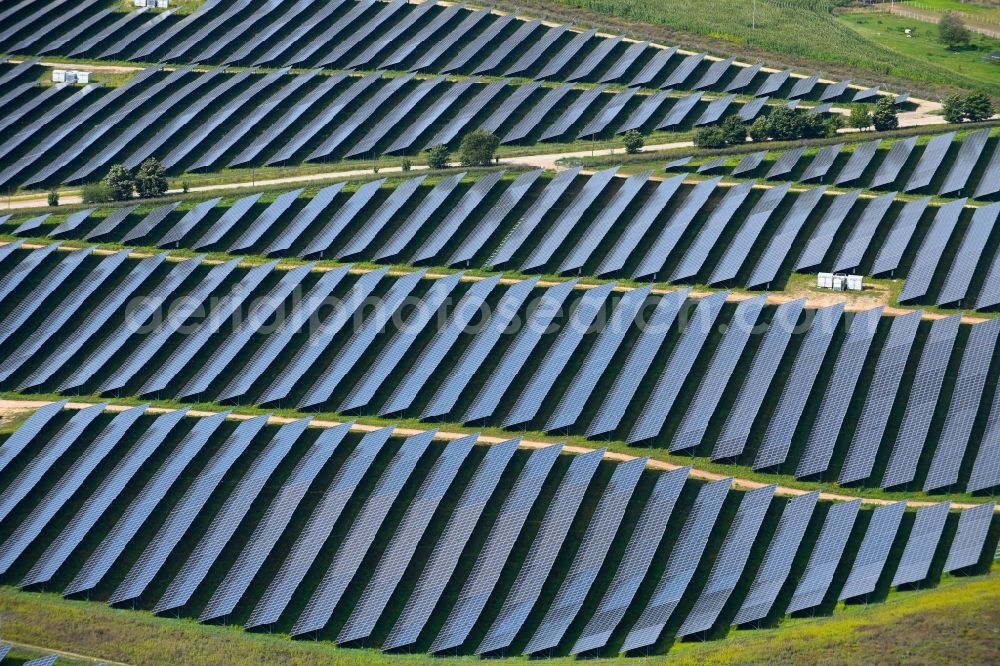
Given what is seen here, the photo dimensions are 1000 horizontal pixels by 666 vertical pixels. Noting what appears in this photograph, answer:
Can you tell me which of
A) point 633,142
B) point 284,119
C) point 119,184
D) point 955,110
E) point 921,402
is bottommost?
point 921,402

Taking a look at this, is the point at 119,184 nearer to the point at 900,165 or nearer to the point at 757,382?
the point at 757,382

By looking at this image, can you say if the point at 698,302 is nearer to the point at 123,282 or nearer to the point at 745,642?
the point at 745,642

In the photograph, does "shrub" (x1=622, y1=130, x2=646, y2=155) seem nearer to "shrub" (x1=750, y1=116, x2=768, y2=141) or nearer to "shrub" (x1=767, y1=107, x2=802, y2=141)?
"shrub" (x1=750, y1=116, x2=768, y2=141)

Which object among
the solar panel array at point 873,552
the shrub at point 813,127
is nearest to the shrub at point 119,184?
the shrub at point 813,127

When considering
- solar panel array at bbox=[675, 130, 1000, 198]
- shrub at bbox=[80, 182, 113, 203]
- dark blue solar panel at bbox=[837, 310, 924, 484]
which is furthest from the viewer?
shrub at bbox=[80, 182, 113, 203]

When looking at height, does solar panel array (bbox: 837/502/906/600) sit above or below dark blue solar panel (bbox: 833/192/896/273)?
below

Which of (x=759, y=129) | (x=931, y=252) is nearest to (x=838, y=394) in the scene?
(x=931, y=252)

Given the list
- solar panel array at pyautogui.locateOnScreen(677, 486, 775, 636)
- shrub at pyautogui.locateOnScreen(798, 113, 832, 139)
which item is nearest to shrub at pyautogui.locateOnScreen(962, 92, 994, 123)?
shrub at pyautogui.locateOnScreen(798, 113, 832, 139)
